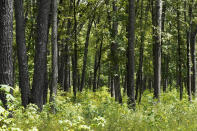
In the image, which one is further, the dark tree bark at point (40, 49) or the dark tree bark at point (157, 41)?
the dark tree bark at point (157, 41)

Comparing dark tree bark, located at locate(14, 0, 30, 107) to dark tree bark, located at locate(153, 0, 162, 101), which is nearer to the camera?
dark tree bark, located at locate(14, 0, 30, 107)

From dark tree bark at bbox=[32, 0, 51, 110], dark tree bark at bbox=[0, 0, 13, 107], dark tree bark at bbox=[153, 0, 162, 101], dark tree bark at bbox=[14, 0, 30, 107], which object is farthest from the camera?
dark tree bark at bbox=[153, 0, 162, 101]

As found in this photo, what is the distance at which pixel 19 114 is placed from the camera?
6453mm

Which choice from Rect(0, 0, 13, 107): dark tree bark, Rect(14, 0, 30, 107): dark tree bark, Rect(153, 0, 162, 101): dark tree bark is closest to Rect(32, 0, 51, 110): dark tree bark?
Rect(14, 0, 30, 107): dark tree bark

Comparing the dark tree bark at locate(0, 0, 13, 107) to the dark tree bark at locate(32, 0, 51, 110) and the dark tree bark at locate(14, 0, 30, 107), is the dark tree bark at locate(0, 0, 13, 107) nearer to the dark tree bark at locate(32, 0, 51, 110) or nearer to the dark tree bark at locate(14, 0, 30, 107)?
the dark tree bark at locate(14, 0, 30, 107)

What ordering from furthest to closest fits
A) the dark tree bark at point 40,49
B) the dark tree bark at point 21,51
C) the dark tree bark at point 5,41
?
the dark tree bark at point 40,49, the dark tree bark at point 21,51, the dark tree bark at point 5,41

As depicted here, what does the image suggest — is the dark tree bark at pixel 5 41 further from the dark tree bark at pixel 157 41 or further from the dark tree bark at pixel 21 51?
the dark tree bark at pixel 157 41

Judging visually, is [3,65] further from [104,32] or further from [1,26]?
[104,32]

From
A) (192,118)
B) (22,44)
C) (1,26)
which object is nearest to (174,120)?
(192,118)

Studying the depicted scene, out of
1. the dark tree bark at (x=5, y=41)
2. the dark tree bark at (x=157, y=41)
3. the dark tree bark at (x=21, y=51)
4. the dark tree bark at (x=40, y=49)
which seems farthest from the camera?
the dark tree bark at (x=157, y=41)

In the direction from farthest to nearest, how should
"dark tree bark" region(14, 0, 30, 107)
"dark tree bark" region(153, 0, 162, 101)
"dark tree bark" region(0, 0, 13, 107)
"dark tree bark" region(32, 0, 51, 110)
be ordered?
"dark tree bark" region(153, 0, 162, 101)
"dark tree bark" region(32, 0, 51, 110)
"dark tree bark" region(14, 0, 30, 107)
"dark tree bark" region(0, 0, 13, 107)

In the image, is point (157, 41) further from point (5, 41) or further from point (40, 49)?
point (5, 41)

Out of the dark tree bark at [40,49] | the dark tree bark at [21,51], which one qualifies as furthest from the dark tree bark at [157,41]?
the dark tree bark at [21,51]

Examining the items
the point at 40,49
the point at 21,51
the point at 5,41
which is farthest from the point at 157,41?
the point at 5,41
